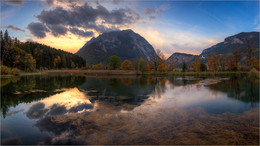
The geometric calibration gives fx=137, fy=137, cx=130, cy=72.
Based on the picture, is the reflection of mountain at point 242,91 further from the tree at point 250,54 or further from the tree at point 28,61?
the tree at point 28,61

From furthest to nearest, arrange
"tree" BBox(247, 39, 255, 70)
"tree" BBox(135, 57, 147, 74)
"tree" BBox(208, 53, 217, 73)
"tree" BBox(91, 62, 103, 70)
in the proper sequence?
"tree" BBox(91, 62, 103, 70)
"tree" BBox(208, 53, 217, 73)
"tree" BBox(135, 57, 147, 74)
"tree" BBox(247, 39, 255, 70)

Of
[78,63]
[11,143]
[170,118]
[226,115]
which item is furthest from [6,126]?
[78,63]

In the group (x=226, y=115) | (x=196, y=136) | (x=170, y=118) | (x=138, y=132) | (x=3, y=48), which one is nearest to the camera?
(x=196, y=136)

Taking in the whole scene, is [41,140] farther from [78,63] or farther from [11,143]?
[78,63]

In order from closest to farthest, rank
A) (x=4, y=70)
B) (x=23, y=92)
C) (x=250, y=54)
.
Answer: (x=23, y=92) → (x=4, y=70) → (x=250, y=54)

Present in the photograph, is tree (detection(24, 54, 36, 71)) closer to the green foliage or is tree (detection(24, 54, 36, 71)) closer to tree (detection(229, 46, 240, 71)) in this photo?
the green foliage

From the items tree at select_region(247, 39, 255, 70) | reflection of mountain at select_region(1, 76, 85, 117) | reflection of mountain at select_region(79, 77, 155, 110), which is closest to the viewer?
reflection of mountain at select_region(1, 76, 85, 117)

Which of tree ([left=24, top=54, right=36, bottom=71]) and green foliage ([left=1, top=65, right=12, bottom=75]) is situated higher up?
tree ([left=24, top=54, right=36, bottom=71])

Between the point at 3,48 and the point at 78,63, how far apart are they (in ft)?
295

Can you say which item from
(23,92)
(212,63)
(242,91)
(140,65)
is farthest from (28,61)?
(212,63)

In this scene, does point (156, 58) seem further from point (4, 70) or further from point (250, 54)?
point (4, 70)

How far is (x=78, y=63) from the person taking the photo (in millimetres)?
170125

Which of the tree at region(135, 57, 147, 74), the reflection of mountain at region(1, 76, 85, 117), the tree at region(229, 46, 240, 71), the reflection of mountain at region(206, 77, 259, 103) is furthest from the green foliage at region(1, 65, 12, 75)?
the tree at region(229, 46, 240, 71)

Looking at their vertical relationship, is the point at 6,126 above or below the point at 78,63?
below
